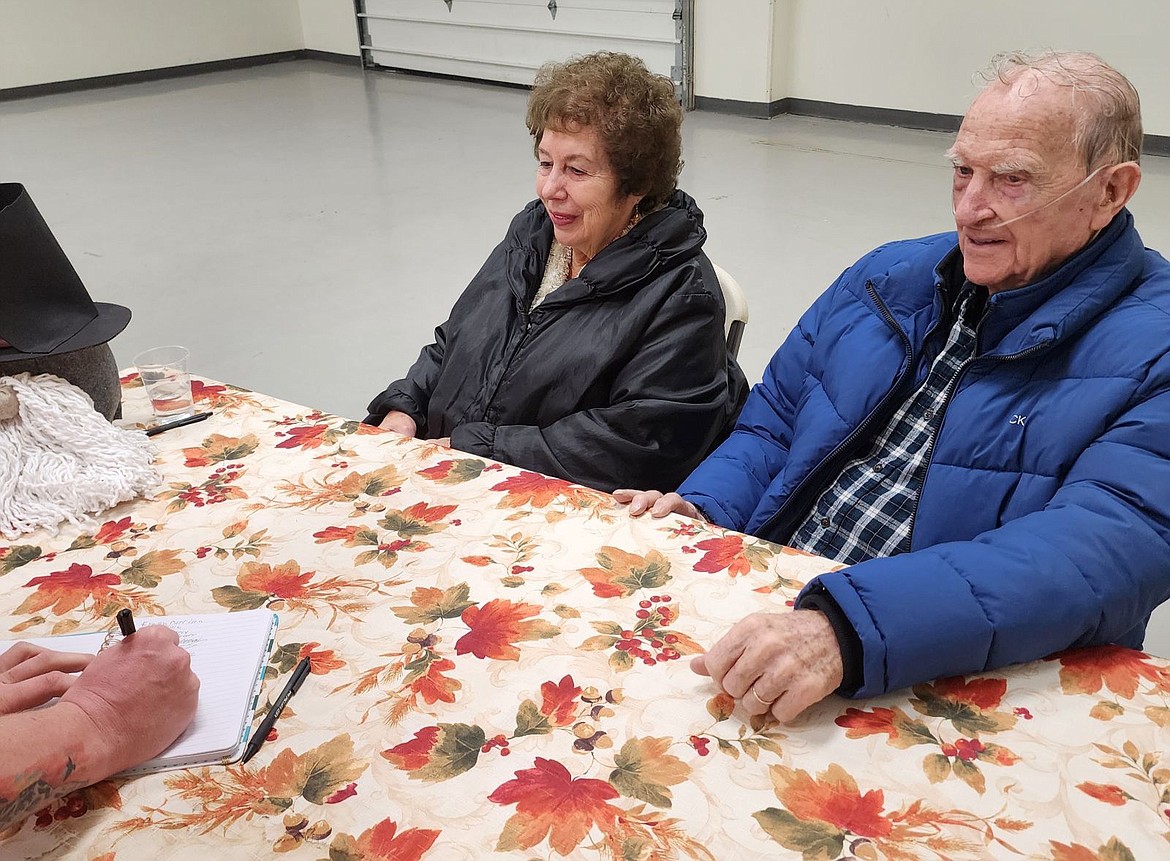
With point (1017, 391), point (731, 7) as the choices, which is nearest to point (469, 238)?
point (731, 7)

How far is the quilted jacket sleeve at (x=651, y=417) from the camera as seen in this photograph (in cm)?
192

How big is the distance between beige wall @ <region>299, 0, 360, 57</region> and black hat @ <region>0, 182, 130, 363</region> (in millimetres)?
8645

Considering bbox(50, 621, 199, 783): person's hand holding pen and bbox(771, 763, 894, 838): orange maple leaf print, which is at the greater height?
bbox(50, 621, 199, 783): person's hand holding pen

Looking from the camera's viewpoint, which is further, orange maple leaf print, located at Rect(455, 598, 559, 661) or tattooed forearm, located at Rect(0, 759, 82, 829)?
orange maple leaf print, located at Rect(455, 598, 559, 661)

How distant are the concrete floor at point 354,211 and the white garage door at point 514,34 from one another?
43cm

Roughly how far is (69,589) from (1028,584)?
118 centimetres

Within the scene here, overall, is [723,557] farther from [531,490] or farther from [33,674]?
[33,674]

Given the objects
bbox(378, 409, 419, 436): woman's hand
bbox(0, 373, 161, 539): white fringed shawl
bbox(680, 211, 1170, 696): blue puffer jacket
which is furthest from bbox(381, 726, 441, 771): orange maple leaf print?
bbox(378, 409, 419, 436): woman's hand

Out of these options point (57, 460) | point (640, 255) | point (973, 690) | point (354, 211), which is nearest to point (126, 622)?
point (57, 460)

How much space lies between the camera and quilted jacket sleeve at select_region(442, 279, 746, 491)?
1915mm

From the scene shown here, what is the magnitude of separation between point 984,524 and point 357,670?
854mm

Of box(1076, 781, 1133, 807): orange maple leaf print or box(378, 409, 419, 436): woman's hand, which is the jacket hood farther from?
box(1076, 781, 1133, 807): orange maple leaf print

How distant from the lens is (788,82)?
6.76 m

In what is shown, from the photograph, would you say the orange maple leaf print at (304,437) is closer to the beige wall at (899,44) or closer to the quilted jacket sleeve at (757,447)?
the quilted jacket sleeve at (757,447)
